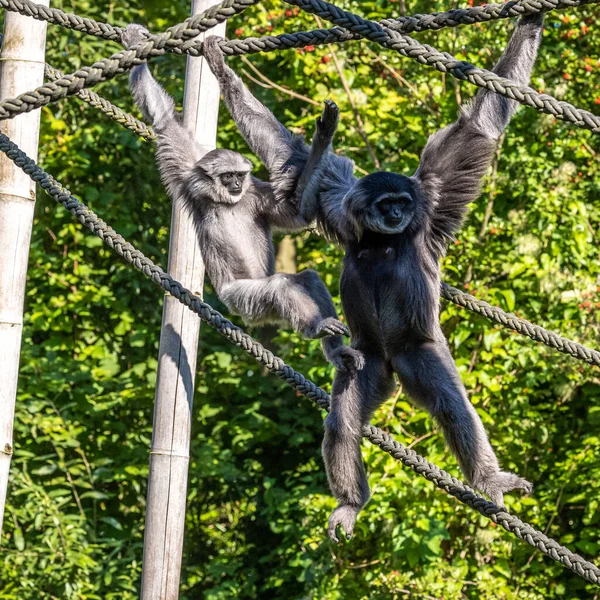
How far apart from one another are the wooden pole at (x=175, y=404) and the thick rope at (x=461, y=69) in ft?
6.02

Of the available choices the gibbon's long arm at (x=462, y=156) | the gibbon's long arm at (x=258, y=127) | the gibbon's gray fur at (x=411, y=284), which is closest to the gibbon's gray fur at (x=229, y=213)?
the gibbon's long arm at (x=258, y=127)

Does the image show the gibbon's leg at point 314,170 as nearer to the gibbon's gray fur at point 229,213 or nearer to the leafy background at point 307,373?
the gibbon's gray fur at point 229,213

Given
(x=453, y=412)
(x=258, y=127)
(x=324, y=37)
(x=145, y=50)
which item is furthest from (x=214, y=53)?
(x=453, y=412)

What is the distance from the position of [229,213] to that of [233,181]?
10.4 inches

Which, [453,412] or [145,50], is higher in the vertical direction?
[145,50]

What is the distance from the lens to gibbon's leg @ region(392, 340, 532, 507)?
480cm

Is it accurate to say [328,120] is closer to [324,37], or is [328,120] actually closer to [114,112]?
[324,37]

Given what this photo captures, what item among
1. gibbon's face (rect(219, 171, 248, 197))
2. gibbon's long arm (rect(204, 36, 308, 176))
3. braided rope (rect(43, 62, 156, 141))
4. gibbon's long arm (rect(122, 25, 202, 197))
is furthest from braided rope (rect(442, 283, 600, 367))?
braided rope (rect(43, 62, 156, 141))

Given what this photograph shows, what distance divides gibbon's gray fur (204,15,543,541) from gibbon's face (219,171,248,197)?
4.60 ft

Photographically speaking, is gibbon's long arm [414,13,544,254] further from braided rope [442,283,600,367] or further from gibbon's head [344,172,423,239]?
braided rope [442,283,600,367]

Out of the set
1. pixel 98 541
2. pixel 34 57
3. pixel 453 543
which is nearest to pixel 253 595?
pixel 98 541

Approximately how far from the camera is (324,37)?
15.2ft

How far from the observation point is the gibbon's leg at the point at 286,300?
20.0 feet

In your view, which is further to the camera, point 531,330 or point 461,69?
point 531,330
